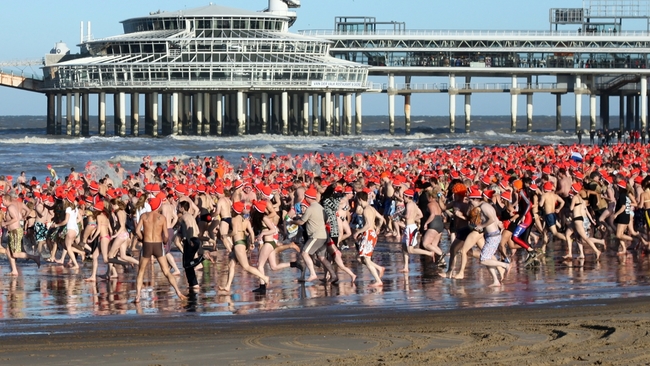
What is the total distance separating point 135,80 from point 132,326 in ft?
219

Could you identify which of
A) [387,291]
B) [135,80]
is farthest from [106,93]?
[387,291]

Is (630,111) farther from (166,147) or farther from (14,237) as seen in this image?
(14,237)

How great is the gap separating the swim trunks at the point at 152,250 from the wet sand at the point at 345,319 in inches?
19.0

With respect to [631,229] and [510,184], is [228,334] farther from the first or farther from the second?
[510,184]

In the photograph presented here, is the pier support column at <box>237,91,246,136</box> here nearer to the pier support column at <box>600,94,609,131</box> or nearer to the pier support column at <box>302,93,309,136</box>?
the pier support column at <box>302,93,309,136</box>

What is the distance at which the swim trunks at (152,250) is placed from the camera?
13055mm

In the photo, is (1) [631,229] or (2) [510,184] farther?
(2) [510,184]

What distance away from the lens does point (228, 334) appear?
9.98 metres

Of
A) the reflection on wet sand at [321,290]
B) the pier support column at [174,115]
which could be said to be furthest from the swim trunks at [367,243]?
the pier support column at [174,115]

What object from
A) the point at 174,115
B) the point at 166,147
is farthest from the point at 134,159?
the point at 174,115

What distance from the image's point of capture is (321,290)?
13539mm

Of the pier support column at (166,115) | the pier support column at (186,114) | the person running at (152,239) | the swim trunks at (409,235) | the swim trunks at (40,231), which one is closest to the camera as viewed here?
the person running at (152,239)

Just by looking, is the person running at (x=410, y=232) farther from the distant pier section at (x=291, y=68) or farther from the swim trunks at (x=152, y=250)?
the distant pier section at (x=291, y=68)

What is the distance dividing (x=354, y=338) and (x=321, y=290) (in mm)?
3970
